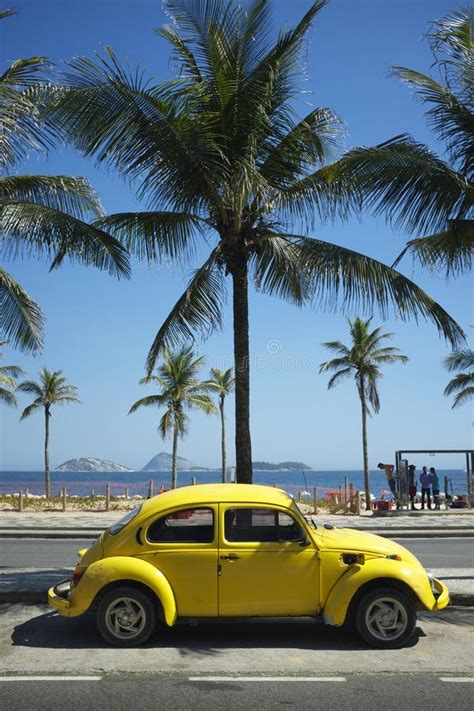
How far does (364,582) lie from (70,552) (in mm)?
10230

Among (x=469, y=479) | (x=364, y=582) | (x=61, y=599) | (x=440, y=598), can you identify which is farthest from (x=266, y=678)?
(x=469, y=479)

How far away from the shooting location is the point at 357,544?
285 inches

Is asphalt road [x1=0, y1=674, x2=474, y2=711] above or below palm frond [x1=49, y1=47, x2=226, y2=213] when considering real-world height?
below

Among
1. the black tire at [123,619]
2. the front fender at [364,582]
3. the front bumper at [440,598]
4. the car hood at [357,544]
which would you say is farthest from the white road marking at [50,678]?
the front bumper at [440,598]

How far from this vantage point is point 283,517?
23.7 feet

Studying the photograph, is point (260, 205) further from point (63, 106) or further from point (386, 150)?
point (63, 106)

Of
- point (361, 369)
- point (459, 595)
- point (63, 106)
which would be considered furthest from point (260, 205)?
point (361, 369)

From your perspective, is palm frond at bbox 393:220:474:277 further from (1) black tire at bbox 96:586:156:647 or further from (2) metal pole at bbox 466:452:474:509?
(2) metal pole at bbox 466:452:474:509

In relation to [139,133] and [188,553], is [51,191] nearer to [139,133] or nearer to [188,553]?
[139,133]

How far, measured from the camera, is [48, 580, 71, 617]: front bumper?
23.1 ft

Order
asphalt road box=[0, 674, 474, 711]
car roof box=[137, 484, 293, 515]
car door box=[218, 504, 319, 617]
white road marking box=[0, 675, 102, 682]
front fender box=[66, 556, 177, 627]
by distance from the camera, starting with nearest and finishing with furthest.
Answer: asphalt road box=[0, 674, 474, 711] → white road marking box=[0, 675, 102, 682] → front fender box=[66, 556, 177, 627] → car door box=[218, 504, 319, 617] → car roof box=[137, 484, 293, 515]

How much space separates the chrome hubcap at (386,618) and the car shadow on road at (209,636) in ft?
0.65

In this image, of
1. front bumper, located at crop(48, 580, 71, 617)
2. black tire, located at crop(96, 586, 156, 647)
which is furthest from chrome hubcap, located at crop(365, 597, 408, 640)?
front bumper, located at crop(48, 580, 71, 617)

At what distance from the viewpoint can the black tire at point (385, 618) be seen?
6.91 m
